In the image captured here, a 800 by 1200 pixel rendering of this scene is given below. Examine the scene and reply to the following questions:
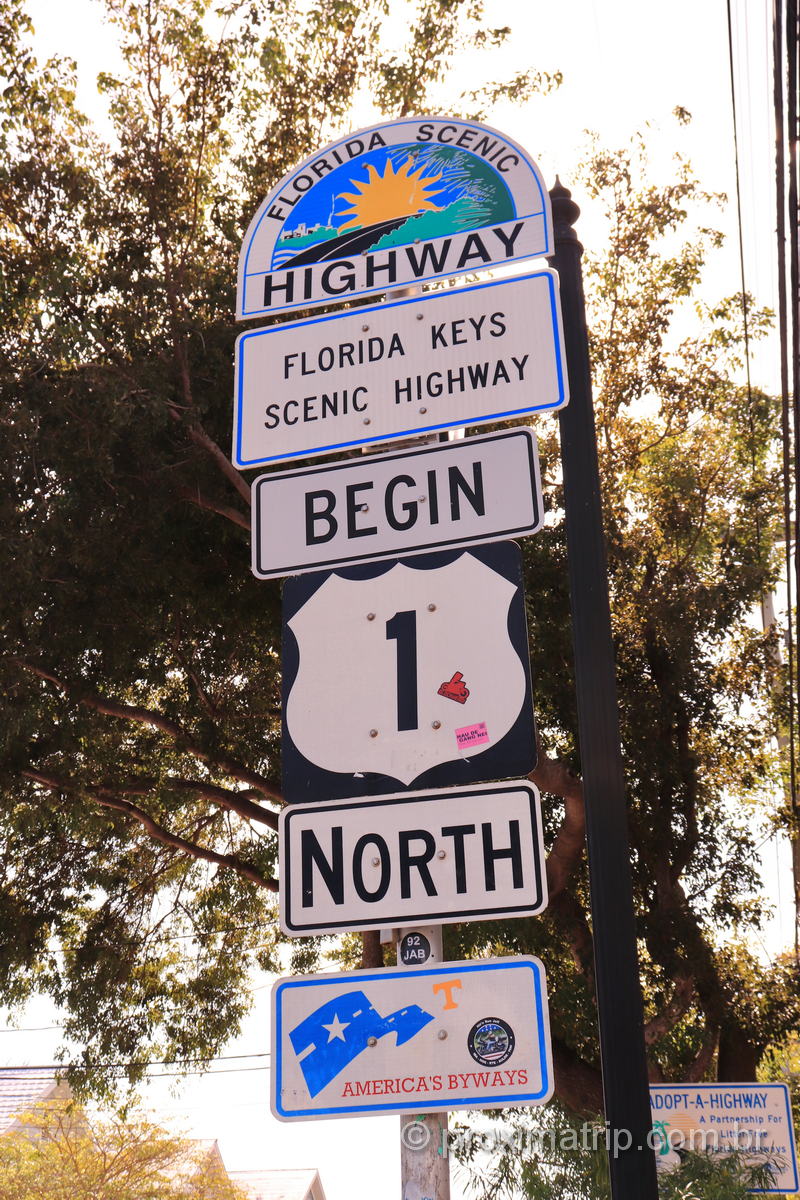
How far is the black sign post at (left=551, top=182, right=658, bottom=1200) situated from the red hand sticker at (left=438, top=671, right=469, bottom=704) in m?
0.25

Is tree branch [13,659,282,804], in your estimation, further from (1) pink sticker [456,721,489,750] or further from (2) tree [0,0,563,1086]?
(1) pink sticker [456,721,489,750]

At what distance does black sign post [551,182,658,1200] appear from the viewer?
219 centimetres

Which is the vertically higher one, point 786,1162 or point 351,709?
point 351,709

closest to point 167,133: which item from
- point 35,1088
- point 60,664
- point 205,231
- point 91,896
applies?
point 205,231

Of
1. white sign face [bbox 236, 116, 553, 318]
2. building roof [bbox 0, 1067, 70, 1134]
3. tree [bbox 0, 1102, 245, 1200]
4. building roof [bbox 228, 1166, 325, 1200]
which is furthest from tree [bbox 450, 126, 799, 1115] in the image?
building roof [bbox 228, 1166, 325, 1200]

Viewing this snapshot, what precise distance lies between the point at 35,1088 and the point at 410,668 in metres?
29.3

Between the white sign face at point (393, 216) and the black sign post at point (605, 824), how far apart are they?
0.68 metres

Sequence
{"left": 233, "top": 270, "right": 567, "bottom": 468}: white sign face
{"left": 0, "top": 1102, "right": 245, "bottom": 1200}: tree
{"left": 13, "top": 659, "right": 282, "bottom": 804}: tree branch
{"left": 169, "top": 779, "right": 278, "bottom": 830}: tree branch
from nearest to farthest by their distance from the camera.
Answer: {"left": 233, "top": 270, "right": 567, "bottom": 468}: white sign face < {"left": 13, "top": 659, "right": 282, "bottom": 804}: tree branch < {"left": 169, "top": 779, "right": 278, "bottom": 830}: tree branch < {"left": 0, "top": 1102, "right": 245, "bottom": 1200}: tree

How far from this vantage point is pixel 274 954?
51.5 ft

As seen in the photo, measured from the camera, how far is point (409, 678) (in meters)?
2.71

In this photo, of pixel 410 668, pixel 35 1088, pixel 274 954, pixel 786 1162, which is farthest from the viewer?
pixel 35 1088

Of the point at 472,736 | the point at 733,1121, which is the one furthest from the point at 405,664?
the point at 733,1121

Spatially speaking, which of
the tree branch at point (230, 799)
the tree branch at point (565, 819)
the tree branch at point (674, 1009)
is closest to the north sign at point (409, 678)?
the tree branch at point (565, 819)

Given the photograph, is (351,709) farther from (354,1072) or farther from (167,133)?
(167,133)
